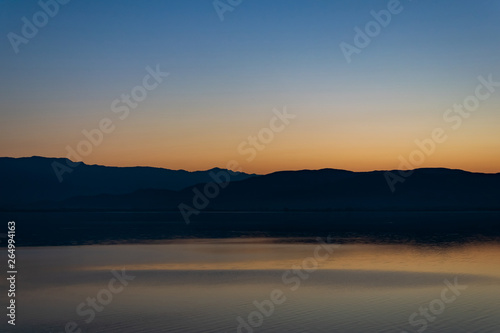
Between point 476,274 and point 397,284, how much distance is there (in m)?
4.83

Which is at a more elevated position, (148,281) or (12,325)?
(148,281)

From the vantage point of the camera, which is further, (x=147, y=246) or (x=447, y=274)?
(x=147, y=246)

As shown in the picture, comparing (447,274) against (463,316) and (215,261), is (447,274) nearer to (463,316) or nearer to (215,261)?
(463,316)

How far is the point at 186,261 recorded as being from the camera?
103ft

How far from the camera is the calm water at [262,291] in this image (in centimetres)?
1580

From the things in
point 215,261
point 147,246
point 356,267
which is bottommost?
point 356,267

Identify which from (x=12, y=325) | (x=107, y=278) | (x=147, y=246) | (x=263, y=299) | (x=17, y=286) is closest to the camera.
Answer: (x=12, y=325)

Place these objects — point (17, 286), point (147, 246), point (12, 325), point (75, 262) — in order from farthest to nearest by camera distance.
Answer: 1. point (147, 246)
2. point (75, 262)
3. point (17, 286)
4. point (12, 325)

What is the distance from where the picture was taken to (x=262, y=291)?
2100 cm

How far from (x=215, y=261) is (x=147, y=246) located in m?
12.1

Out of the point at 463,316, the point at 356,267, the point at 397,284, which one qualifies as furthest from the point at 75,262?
the point at 463,316

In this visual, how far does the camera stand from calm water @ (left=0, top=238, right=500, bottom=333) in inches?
622

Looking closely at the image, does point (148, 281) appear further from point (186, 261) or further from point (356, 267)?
point (356, 267)

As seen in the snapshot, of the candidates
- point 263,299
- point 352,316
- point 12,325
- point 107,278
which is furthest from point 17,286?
point 352,316
